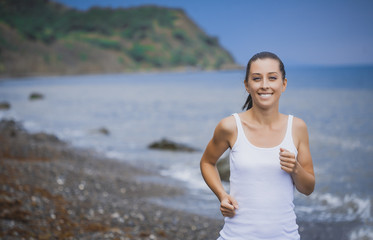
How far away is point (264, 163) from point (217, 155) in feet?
1.49

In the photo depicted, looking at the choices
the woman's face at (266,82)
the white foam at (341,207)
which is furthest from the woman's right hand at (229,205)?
the white foam at (341,207)

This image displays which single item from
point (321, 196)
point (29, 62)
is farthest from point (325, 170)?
point (29, 62)

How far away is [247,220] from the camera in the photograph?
2.88 metres

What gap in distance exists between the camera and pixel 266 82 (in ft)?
9.58

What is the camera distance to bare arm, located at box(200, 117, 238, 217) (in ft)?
9.51

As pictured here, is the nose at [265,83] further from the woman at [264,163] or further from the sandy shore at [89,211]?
the sandy shore at [89,211]

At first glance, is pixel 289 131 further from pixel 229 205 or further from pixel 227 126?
pixel 229 205

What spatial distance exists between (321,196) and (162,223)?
6067mm

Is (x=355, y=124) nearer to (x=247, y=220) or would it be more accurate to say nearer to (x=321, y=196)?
(x=321, y=196)

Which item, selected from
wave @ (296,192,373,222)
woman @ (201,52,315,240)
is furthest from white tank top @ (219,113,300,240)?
wave @ (296,192,373,222)

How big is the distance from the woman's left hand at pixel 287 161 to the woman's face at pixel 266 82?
392 mm

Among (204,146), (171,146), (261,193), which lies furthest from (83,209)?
(204,146)

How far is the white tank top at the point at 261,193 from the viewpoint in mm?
2834

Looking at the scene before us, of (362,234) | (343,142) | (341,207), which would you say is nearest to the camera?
(362,234)
